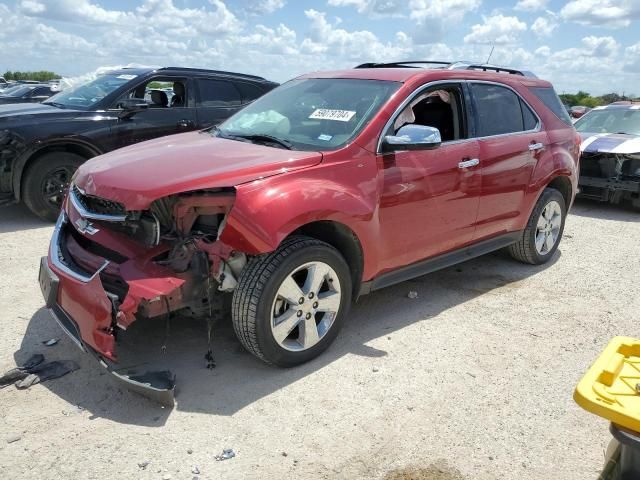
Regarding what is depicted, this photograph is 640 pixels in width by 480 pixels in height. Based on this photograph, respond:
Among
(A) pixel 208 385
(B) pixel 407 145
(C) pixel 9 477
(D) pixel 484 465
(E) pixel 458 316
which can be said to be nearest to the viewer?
(C) pixel 9 477

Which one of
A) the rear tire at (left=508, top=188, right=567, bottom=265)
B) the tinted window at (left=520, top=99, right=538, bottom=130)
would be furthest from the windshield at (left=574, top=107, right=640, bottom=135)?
the tinted window at (left=520, top=99, right=538, bottom=130)

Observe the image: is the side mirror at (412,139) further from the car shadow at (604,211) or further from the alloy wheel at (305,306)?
the car shadow at (604,211)

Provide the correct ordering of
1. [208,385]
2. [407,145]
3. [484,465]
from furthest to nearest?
1. [407,145]
2. [208,385]
3. [484,465]

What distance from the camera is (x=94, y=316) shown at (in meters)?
2.96

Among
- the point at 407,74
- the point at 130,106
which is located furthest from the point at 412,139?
the point at 130,106

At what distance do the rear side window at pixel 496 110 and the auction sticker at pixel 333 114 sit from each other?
1225 mm

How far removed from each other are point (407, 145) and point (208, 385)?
6.50ft

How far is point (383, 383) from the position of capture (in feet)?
11.1

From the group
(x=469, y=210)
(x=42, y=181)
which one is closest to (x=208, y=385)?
(x=469, y=210)

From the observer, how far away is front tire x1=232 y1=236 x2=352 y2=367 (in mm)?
3186

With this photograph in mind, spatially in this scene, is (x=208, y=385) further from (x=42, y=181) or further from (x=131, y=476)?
(x=42, y=181)

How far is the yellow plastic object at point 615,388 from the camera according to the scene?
1.44 meters

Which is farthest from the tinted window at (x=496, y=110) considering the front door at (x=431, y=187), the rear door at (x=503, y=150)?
the front door at (x=431, y=187)

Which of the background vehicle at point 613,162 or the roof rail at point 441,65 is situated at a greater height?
the roof rail at point 441,65
